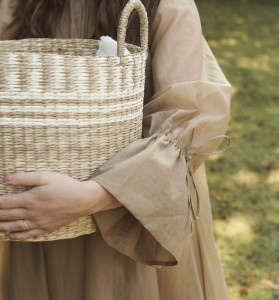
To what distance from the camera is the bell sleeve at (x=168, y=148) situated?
50.0 inches

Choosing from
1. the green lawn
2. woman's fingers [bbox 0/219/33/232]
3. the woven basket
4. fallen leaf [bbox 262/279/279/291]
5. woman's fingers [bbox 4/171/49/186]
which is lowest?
the green lawn

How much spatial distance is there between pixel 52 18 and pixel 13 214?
65 centimetres

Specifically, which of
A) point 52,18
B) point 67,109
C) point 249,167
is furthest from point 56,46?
point 249,167

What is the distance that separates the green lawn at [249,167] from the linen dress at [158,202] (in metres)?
1.24

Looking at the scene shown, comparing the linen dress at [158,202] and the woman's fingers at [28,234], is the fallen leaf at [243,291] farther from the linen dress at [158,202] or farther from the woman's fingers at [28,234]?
the woman's fingers at [28,234]

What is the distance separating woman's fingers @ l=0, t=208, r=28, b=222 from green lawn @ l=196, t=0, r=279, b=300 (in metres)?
1.76

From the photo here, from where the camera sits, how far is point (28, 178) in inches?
47.2

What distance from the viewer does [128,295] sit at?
4.87 ft

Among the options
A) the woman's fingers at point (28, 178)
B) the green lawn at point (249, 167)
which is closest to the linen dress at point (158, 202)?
the woman's fingers at point (28, 178)

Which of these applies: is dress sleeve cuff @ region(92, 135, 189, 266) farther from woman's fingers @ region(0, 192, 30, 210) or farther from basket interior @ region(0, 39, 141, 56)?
basket interior @ region(0, 39, 141, 56)

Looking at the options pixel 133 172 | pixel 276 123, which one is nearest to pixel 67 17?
pixel 133 172

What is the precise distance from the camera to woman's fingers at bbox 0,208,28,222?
123cm

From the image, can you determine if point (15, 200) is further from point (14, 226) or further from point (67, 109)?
point (67, 109)

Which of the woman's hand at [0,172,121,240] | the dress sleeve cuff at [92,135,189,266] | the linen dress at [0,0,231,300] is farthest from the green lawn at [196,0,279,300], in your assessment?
the woman's hand at [0,172,121,240]
